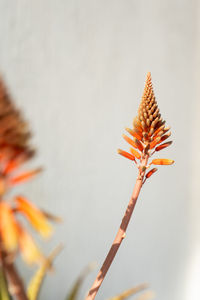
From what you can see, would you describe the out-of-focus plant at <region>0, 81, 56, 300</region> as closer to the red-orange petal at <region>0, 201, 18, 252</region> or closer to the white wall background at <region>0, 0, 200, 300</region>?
the red-orange petal at <region>0, 201, 18, 252</region>

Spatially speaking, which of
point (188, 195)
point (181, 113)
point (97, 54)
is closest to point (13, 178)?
point (97, 54)

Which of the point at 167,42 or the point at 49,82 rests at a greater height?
the point at 167,42

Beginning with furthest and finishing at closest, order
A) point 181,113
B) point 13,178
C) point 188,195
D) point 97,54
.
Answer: point 188,195, point 181,113, point 97,54, point 13,178

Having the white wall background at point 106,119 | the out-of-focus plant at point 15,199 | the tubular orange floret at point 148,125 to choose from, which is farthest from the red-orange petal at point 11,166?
the white wall background at point 106,119

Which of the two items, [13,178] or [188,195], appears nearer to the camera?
[13,178]

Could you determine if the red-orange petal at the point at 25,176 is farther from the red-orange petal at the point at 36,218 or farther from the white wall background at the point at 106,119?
the white wall background at the point at 106,119

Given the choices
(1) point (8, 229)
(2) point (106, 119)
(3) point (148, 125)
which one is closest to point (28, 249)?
(1) point (8, 229)

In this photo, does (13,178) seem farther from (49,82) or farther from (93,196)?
(93,196)

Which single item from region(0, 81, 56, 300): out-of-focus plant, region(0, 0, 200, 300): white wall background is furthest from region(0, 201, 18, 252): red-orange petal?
region(0, 0, 200, 300): white wall background

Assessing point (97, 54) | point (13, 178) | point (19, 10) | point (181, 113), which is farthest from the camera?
point (181, 113)

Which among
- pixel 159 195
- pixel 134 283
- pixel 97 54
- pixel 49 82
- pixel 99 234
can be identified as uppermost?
pixel 97 54
